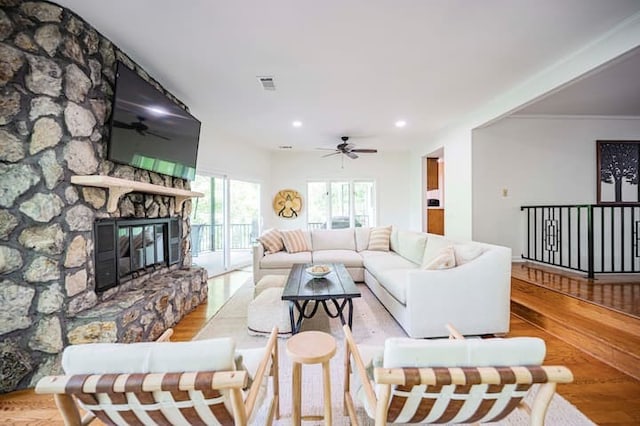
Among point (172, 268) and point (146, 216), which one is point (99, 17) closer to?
point (146, 216)

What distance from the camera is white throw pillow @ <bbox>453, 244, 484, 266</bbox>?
284 cm

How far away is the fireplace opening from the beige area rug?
95 cm

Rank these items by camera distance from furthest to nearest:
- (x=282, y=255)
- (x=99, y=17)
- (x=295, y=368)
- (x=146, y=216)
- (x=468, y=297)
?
(x=282, y=255), (x=146, y=216), (x=468, y=297), (x=99, y=17), (x=295, y=368)

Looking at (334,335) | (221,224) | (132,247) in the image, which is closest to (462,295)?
(334,335)

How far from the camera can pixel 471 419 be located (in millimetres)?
1210

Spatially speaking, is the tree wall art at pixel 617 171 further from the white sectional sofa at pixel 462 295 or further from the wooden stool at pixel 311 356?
the wooden stool at pixel 311 356

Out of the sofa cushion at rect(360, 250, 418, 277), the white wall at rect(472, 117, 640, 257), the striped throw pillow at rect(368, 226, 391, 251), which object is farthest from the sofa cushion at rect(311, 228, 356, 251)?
the white wall at rect(472, 117, 640, 257)

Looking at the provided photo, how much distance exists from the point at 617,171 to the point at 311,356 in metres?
6.34

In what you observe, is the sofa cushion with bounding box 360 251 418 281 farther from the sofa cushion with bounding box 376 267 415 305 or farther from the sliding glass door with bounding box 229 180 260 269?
the sliding glass door with bounding box 229 180 260 269

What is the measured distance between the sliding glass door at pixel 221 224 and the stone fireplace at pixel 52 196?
259 cm

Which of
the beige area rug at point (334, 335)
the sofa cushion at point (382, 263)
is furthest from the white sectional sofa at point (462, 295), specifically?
the sofa cushion at point (382, 263)

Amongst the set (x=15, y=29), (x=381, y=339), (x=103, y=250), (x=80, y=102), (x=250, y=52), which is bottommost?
(x=381, y=339)

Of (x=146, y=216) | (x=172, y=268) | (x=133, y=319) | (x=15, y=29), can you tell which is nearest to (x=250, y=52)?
(x=15, y=29)

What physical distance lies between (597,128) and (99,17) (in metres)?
6.95
